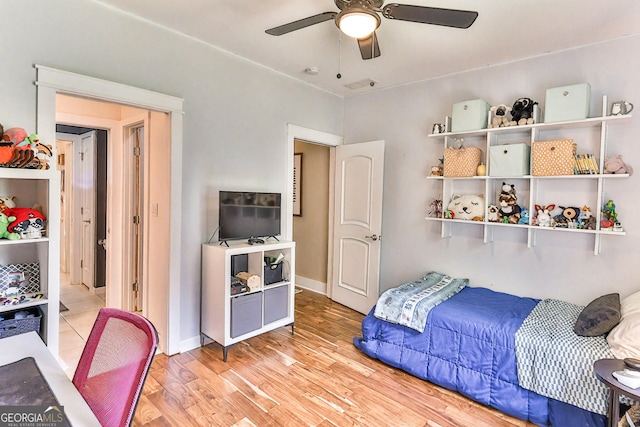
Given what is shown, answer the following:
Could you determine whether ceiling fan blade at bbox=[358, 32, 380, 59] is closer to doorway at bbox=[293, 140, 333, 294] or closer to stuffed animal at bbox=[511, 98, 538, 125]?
stuffed animal at bbox=[511, 98, 538, 125]

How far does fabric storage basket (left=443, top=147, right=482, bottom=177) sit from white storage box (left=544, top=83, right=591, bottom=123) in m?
0.59

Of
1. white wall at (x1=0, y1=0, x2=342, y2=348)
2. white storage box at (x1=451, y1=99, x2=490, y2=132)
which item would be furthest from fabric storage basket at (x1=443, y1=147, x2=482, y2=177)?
white wall at (x1=0, y1=0, x2=342, y2=348)

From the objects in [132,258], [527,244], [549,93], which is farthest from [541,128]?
[132,258]

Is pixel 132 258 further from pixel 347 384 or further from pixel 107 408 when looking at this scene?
pixel 107 408

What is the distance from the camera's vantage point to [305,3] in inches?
87.3

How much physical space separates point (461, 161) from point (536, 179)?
1.97 ft

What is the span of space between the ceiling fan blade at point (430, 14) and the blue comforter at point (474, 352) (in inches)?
74.5

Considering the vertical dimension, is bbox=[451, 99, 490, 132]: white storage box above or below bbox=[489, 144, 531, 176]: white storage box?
above

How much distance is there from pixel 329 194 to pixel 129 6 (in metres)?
2.76

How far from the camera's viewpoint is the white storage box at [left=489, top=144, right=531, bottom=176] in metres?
2.80

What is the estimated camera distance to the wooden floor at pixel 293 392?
210 centimetres

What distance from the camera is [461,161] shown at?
3123 mm

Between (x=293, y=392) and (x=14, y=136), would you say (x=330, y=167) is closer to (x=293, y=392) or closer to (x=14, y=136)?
(x=293, y=392)

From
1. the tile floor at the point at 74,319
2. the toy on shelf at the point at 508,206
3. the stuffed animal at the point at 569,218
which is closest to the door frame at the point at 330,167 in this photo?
the toy on shelf at the point at 508,206
